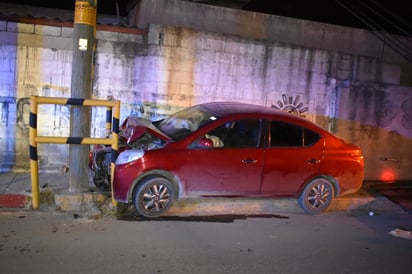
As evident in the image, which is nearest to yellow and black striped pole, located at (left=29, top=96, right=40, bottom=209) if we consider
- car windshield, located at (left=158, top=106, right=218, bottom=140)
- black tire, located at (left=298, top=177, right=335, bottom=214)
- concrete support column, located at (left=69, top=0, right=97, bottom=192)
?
concrete support column, located at (left=69, top=0, right=97, bottom=192)

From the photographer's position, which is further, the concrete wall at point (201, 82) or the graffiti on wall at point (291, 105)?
the graffiti on wall at point (291, 105)

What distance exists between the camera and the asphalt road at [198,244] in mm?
4758

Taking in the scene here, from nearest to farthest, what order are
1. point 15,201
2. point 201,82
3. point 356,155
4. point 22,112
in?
point 15,201 < point 356,155 < point 22,112 < point 201,82

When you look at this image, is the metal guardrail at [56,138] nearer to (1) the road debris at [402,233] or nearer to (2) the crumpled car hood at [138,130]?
(2) the crumpled car hood at [138,130]

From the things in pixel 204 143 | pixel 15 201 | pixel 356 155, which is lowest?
pixel 15 201

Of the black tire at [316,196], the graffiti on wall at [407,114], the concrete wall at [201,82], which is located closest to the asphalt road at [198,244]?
the black tire at [316,196]

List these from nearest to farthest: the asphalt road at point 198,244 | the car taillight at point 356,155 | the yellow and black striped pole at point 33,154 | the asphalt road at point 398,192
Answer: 1. the asphalt road at point 198,244
2. the yellow and black striped pole at point 33,154
3. the car taillight at point 356,155
4. the asphalt road at point 398,192

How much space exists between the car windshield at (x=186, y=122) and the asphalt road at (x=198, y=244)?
1246mm

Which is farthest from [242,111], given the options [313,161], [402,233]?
[402,233]

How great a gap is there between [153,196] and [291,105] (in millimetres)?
4440

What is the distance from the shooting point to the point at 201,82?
9094 mm

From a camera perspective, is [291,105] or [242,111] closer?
[242,111]

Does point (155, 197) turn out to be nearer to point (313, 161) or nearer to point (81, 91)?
point (81, 91)

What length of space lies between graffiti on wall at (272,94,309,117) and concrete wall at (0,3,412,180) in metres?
0.02
